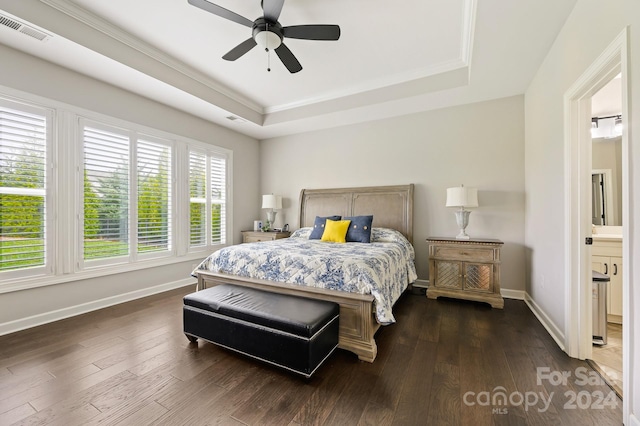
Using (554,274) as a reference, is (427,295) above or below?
below

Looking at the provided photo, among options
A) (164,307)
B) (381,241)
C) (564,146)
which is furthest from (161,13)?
(564,146)

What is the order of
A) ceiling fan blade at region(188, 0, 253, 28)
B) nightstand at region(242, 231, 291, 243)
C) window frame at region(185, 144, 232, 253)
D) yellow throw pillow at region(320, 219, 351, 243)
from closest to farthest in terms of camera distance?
1. ceiling fan blade at region(188, 0, 253, 28)
2. yellow throw pillow at region(320, 219, 351, 243)
3. window frame at region(185, 144, 232, 253)
4. nightstand at region(242, 231, 291, 243)

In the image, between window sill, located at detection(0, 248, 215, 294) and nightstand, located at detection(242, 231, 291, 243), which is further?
nightstand, located at detection(242, 231, 291, 243)

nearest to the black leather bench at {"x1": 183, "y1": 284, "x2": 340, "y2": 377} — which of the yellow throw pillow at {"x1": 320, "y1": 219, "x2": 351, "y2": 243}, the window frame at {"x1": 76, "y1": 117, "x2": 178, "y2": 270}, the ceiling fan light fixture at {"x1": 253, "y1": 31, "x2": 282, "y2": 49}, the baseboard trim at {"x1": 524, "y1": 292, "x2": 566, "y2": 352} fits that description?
the yellow throw pillow at {"x1": 320, "y1": 219, "x2": 351, "y2": 243}

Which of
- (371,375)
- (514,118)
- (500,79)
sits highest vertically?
(500,79)

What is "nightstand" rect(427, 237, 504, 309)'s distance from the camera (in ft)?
11.1

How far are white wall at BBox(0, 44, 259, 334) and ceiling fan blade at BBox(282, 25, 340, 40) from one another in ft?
8.43

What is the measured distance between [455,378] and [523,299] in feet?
8.20

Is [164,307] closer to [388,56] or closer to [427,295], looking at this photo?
[427,295]

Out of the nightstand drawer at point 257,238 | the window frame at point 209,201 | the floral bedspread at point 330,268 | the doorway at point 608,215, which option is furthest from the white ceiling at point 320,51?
the floral bedspread at point 330,268

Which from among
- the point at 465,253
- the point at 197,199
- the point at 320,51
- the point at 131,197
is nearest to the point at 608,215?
the point at 465,253

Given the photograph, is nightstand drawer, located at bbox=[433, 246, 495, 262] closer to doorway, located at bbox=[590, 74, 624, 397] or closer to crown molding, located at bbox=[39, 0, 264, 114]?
doorway, located at bbox=[590, 74, 624, 397]

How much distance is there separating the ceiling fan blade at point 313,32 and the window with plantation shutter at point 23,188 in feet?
9.25

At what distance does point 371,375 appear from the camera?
197 centimetres
